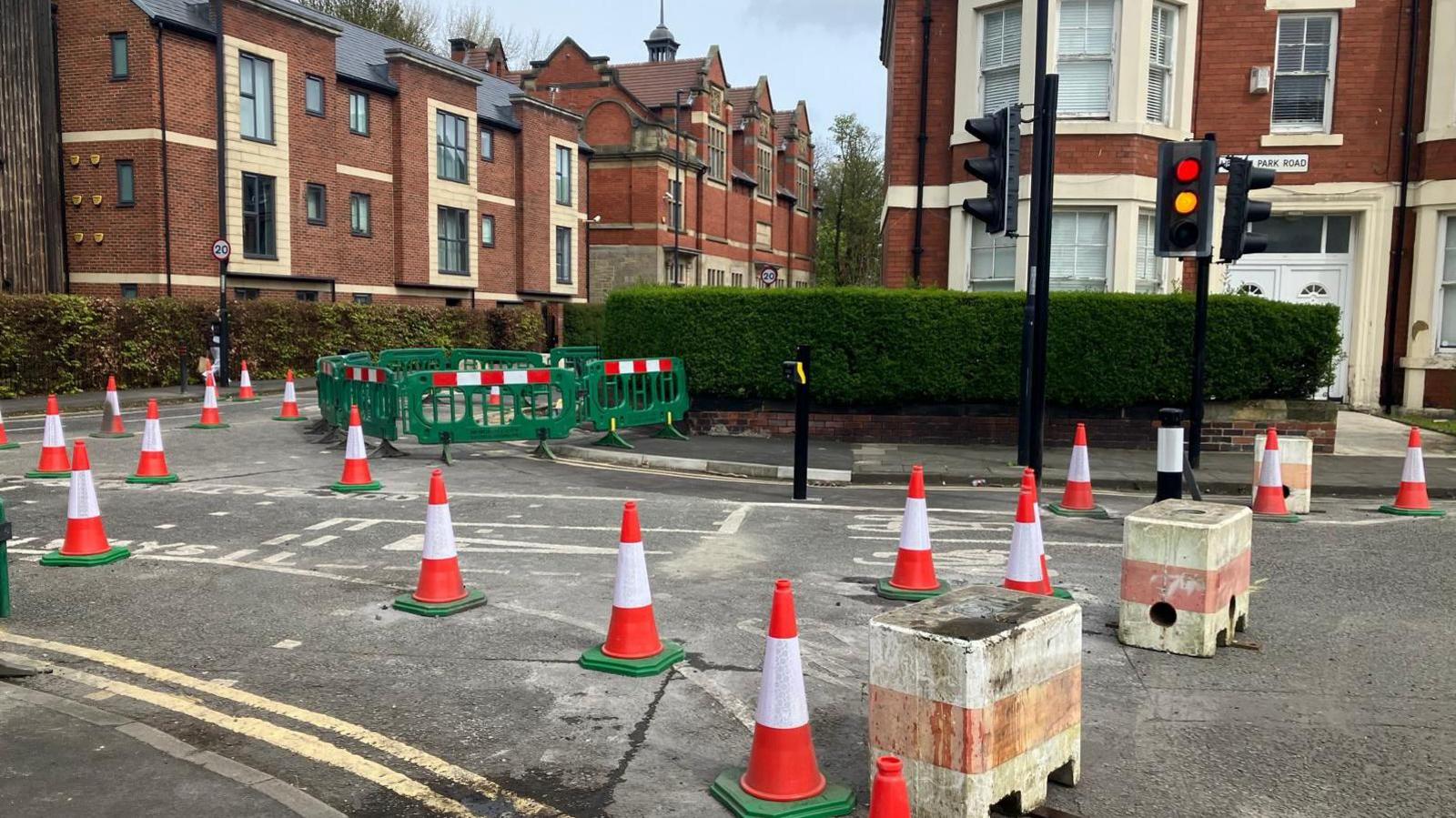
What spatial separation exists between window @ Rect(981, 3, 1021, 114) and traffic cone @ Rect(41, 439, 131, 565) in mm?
13943

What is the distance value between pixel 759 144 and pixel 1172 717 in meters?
64.8

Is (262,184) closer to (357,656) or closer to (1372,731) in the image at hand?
(357,656)

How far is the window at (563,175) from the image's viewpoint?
1788 inches

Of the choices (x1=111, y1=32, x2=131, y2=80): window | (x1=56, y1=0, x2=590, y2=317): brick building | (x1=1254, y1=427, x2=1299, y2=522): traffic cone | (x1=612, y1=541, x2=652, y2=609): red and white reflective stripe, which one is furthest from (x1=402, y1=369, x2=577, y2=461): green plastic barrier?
(x1=111, y1=32, x2=131, y2=80): window

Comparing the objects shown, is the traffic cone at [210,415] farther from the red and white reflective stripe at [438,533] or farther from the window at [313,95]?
the window at [313,95]

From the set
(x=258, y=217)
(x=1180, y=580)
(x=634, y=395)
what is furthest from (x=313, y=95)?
(x=1180, y=580)

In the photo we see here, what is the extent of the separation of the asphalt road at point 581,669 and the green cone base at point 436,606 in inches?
2.9

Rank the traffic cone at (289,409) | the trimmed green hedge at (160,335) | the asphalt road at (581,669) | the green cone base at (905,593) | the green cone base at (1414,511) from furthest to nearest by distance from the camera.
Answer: the trimmed green hedge at (160,335)
the traffic cone at (289,409)
the green cone base at (1414,511)
the green cone base at (905,593)
the asphalt road at (581,669)

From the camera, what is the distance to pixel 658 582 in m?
7.02

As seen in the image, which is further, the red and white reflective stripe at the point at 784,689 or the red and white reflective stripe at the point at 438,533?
the red and white reflective stripe at the point at 438,533

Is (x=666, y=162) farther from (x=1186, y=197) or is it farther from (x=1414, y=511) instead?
(x=1414, y=511)

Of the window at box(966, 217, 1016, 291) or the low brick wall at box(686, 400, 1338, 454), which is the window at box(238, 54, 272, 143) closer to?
the low brick wall at box(686, 400, 1338, 454)

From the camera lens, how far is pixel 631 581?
5281 mm

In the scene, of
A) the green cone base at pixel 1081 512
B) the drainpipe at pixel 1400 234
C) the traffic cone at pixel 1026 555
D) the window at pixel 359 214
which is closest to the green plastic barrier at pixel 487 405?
the green cone base at pixel 1081 512
